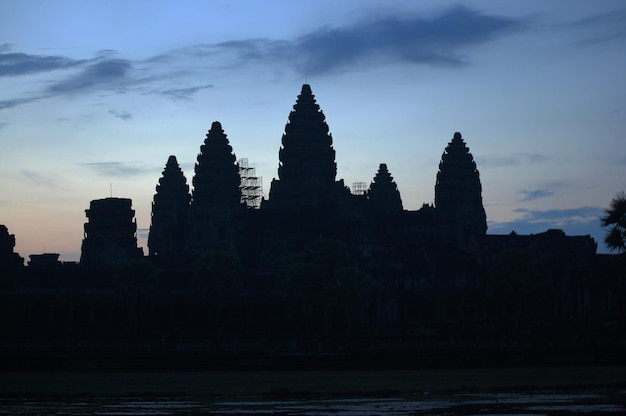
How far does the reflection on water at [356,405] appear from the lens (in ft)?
174

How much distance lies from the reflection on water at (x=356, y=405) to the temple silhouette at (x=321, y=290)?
769 inches

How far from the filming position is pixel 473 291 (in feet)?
484

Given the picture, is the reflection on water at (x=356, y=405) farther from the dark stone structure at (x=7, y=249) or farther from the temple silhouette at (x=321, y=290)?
the dark stone structure at (x=7, y=249)

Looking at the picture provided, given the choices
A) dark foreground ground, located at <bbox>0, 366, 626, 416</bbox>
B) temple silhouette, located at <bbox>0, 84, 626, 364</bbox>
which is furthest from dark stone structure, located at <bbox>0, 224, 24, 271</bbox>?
dark foreground ground, located at <bbox>0, 366, 626, 416</bbox>

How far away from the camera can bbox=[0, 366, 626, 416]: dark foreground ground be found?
54.4m

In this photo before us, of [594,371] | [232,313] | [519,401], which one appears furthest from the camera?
[232,313]

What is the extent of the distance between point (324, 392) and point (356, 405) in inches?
310

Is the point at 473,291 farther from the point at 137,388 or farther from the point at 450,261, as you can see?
the point at 137,388

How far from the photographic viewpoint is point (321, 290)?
419 ft

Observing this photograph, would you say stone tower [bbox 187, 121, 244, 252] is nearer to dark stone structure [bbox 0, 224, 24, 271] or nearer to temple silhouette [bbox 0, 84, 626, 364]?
temple silhouette [bbox 0, 84, 626, 364]

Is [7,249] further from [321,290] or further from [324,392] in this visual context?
[324,392]

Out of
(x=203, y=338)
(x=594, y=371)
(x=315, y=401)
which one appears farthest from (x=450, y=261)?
(x=315, y=401)

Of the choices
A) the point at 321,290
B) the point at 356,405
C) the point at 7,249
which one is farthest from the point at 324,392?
the point at 7,249

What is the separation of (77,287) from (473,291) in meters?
39.3
